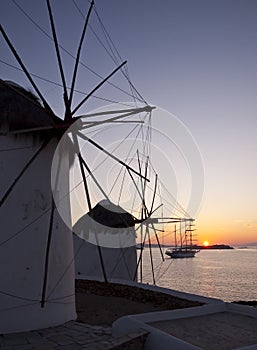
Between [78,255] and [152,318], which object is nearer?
[152,318]

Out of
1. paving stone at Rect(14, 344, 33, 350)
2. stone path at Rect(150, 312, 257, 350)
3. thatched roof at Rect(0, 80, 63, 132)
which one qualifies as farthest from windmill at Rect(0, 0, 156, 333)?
stone path at Rect(150, 312, 257, 350)

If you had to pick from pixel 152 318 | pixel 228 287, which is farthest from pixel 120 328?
pixel 228 287

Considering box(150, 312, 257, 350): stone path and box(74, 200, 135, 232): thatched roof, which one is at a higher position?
box(74, 200, 135, 232): thatched roof

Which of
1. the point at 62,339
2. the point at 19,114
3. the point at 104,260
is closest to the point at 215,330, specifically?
the point at 62,339

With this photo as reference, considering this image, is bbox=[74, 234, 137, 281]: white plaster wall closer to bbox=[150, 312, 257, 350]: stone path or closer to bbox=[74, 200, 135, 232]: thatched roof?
bbox=[74, 200, 135, 232]: thatched roof

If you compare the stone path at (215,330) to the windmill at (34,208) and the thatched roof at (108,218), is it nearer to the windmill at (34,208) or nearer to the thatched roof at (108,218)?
the windmill at (34,208)

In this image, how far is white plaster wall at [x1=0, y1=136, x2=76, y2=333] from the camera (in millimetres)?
6855

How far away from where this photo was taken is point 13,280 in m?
6.90

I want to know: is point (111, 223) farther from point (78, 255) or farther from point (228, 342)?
point (228, 342)

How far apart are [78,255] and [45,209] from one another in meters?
13.6

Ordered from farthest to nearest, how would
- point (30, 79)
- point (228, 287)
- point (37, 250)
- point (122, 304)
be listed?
1. point (228, 287)
2. point (122, 304)
3. point (37, 250)
4. point (30, 79)

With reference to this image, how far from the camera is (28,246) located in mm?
7105

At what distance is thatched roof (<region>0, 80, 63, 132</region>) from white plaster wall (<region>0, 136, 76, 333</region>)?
0.28 metres

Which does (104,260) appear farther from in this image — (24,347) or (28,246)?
(24,347)
